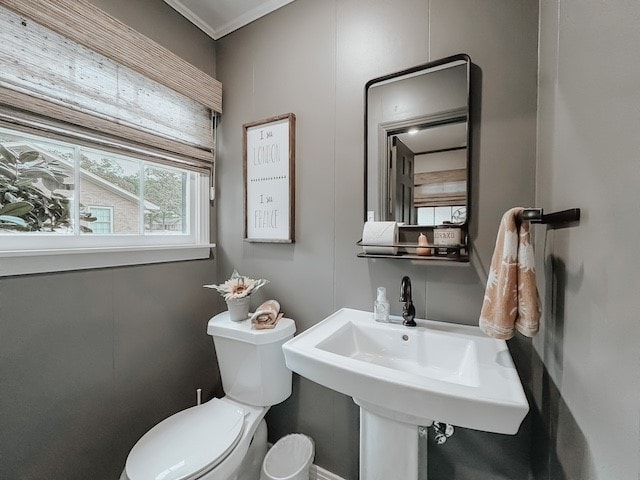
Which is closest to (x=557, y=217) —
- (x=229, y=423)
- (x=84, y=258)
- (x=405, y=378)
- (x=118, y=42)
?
(x=405, y=378)

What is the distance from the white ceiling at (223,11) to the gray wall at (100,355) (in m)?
0.05

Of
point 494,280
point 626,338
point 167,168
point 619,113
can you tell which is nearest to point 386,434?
point 494,280

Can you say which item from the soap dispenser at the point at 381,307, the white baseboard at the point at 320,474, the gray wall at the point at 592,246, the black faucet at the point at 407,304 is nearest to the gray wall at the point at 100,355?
the white baseboard at the point at 320,474

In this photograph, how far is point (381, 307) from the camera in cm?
113

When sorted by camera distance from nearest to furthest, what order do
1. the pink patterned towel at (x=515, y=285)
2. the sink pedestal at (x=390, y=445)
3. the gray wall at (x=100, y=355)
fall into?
the pink patterned towel at (x=515, y=285), the sink pedestal at (x=390, y=445), the gray wall at (x=100, y=355)

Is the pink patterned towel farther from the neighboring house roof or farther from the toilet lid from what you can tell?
the neighboring house roof

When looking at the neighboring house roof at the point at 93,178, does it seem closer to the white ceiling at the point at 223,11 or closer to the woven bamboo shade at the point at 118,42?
the woven bamboo shade at the point at 118,42

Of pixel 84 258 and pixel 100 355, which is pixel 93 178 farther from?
pixel 100 355

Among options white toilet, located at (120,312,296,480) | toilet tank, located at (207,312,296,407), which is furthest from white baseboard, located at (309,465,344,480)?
toilet tank, located at (207,312,296,407)

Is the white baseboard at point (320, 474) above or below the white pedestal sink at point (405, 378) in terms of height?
below

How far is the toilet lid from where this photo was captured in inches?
35.9

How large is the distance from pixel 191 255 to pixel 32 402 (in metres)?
0.83

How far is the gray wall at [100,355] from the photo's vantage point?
97 centimetres

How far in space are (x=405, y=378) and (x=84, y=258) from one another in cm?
131
